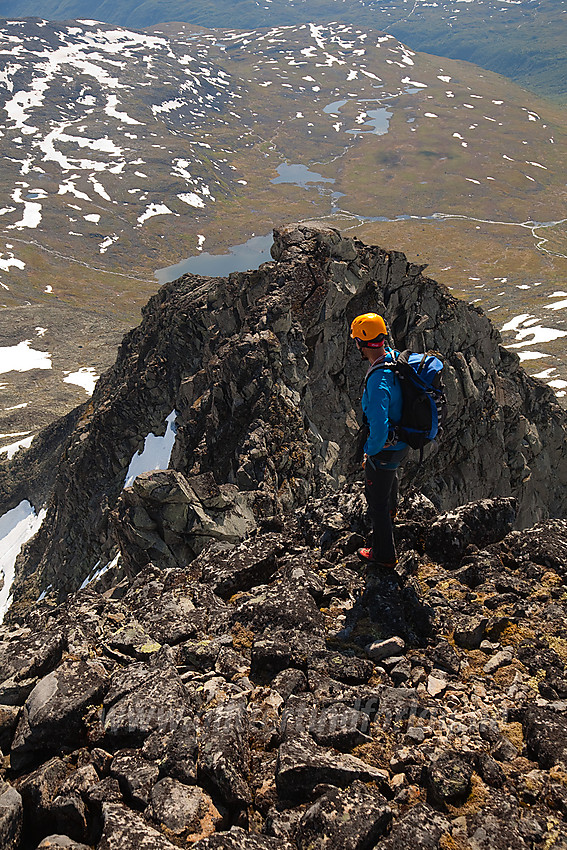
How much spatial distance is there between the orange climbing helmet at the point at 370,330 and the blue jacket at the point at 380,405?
57 centimetres

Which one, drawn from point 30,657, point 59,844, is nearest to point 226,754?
point 59,844

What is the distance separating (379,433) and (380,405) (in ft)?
1.47

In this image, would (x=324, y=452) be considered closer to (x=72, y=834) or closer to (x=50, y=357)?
(x=72, y=834)

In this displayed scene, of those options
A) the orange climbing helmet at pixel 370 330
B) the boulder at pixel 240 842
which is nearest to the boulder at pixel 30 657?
the boulder at pixel 240 842

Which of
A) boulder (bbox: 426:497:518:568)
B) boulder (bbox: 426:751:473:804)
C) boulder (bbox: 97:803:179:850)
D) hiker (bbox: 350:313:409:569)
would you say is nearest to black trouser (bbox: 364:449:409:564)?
hiker (bbox: 350:313:409:569)

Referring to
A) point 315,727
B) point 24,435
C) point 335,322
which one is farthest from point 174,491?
point 24,435

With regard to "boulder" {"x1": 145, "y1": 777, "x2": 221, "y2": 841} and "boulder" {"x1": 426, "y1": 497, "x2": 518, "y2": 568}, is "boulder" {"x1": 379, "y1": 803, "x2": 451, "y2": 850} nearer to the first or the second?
"boulder" {"x1": 145, "y1": 777, "x2": 221, "y2": 841}

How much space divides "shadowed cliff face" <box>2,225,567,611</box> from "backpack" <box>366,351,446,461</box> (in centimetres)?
826

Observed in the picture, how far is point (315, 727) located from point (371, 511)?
13.4ft

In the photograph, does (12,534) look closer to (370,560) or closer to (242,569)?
(242,569)

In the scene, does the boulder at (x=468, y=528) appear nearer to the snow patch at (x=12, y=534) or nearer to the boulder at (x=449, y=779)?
the boulder at (x=449, y=779)

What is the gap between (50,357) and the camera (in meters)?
127

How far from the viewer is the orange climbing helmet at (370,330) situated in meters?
9.21

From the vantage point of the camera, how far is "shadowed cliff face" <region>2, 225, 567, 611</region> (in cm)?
1819
